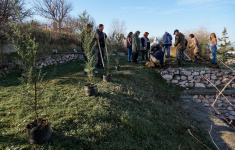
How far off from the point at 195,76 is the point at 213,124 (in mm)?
4062

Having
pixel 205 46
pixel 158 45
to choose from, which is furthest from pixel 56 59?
pixel 205 46

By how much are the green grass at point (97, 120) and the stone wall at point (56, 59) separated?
366 centimetres

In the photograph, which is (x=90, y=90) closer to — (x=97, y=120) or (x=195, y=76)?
(x=97, y=120)

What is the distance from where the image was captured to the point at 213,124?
5.37m

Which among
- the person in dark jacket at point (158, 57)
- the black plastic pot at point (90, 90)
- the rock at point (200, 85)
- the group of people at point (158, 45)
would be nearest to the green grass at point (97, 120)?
the black plastic pot at point (90, 90)

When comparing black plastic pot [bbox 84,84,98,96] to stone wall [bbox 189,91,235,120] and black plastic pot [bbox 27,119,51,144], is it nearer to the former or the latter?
black plastic pot [bbox 27,119,51,144]

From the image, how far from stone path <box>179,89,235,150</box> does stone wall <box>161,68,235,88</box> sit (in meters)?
1.08

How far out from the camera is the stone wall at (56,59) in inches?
379

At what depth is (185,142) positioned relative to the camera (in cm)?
388

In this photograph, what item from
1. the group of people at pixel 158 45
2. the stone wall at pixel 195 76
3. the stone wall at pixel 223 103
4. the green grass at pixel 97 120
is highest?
the group of people at pixel 158 45

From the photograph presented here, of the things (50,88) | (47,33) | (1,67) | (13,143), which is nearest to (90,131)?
(13,143)

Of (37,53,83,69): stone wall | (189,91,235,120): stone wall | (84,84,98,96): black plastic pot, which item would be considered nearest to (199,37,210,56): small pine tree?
(189,91,235,120): stone wall

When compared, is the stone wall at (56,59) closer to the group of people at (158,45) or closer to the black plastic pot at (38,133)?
the group of people at (158,45)

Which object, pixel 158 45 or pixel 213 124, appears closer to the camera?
pixel 213 124
